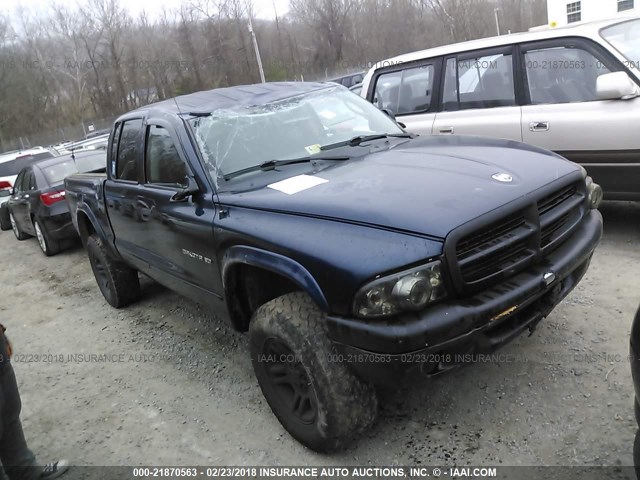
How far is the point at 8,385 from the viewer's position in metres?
2.73

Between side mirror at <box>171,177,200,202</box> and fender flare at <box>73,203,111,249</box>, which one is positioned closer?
side mirror at <box>171,177,200,202</box>

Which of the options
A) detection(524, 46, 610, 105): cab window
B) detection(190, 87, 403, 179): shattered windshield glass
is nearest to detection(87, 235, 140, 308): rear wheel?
detection(190, 87, 403, 179): shattered windshield glass

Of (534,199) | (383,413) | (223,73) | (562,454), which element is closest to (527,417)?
(562,454)

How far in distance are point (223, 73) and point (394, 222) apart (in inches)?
1897

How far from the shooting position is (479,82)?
556 cm

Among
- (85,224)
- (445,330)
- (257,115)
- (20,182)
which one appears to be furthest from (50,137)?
(445,330)

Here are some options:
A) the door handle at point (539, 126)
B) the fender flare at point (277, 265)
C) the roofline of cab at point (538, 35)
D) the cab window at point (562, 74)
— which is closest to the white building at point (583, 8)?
the roofline of cab at point (538, 35)

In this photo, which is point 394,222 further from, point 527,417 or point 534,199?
point 527,417

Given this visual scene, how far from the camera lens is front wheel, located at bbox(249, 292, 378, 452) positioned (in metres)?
2.58

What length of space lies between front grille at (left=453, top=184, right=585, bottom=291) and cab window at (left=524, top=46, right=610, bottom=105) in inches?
92.8

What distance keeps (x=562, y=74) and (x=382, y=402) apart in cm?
360

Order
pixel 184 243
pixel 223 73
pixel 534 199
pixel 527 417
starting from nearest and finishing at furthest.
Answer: pixel 534 199 → pixel 527 417 → pixel 184 243 → pixel 223 73

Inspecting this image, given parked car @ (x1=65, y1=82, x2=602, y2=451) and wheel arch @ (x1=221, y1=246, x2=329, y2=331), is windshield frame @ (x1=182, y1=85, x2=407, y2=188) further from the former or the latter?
wheel arch @ (x1=221, y1=246, x2=329, y2=331)

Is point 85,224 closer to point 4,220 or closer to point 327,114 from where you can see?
point 327,114
